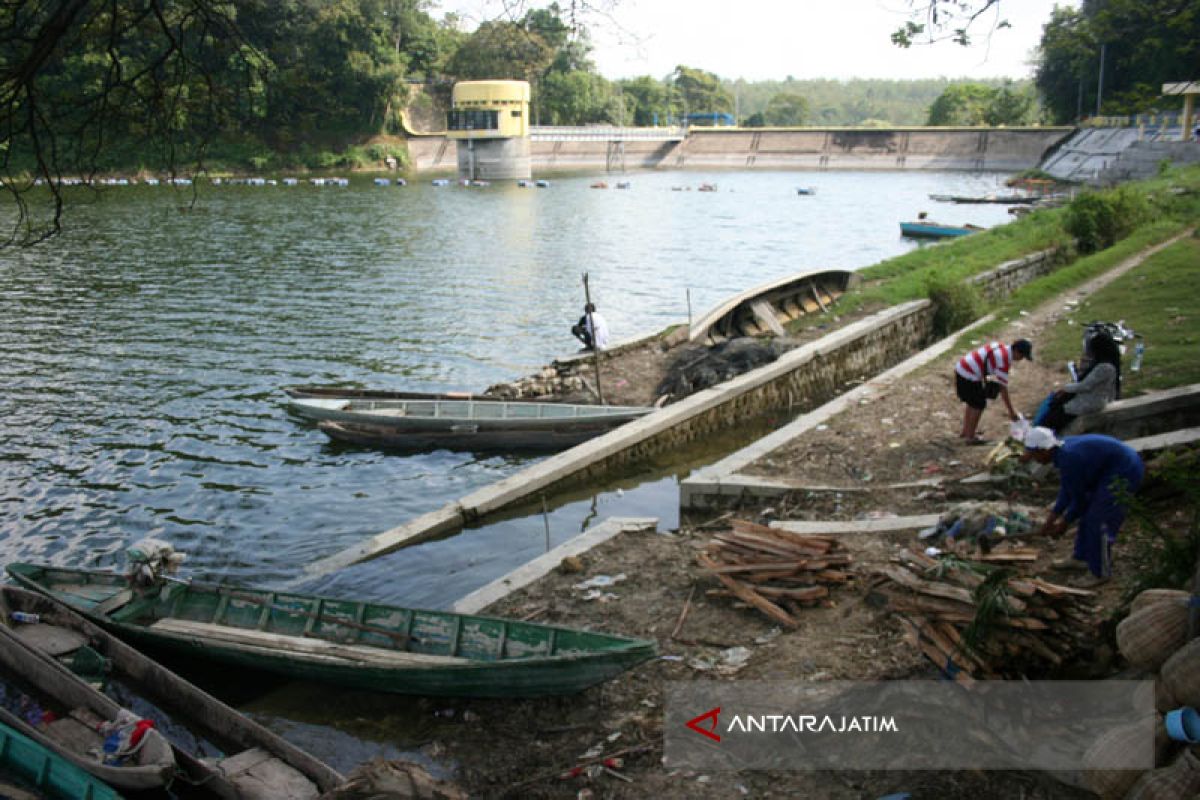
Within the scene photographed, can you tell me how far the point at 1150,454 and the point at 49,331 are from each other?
24661mm

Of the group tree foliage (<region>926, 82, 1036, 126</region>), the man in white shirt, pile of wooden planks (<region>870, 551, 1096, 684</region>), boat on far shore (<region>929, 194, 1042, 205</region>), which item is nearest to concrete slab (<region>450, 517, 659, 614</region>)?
pile of wooden planks (<region>870, 551, 1096, 684</region>)

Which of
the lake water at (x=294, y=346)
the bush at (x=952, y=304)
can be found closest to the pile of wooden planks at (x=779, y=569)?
the lake water at (x=294, y=346)

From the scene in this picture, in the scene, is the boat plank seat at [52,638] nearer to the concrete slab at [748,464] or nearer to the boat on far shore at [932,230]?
the concrete slab at [748,464]

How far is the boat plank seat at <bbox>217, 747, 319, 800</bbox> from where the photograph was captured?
6660 millimetres

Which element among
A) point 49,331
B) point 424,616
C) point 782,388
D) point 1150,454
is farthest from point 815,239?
point 424,616

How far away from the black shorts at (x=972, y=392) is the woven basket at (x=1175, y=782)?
730cm

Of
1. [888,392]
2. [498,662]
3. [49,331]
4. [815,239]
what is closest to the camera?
[498,662]

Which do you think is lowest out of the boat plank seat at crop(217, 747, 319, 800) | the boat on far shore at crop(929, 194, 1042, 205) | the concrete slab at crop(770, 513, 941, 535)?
the boat plank seat at crop(217, 747, 319, 800)

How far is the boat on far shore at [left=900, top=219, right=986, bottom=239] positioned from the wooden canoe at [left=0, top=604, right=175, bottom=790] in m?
41.5

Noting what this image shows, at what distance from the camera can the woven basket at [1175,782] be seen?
4.59 metres

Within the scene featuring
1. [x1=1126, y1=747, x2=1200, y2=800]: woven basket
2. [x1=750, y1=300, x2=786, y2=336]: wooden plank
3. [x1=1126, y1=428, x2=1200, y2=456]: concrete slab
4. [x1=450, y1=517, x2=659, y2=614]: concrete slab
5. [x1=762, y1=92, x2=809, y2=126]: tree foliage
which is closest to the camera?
[x1=1126, y1=747, x2=1200, y2=800]: woven basket

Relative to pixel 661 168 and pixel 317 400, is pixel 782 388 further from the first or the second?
pixel 661 168

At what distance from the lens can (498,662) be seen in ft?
24.0

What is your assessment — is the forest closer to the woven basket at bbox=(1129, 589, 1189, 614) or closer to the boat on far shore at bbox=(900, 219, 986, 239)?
the woven basket at bbox=(1129, 589, 1189, 614)
